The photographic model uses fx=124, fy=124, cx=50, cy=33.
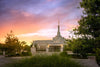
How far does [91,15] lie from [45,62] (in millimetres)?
5715

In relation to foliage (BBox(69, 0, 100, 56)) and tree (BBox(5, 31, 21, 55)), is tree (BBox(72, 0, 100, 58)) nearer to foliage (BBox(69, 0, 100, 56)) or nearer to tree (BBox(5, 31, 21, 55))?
foliage (BBox(69, 0, 100, 56))

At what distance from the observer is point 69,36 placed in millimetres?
12141

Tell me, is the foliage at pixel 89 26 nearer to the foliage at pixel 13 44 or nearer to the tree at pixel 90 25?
the tree at pixel 90 25

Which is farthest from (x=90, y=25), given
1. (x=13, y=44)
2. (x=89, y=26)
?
(x=13, y=44)

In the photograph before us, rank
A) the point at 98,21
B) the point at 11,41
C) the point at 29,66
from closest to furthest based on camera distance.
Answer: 1. the point at 29,66
2. the point at 98,21
3. the point at 11,41

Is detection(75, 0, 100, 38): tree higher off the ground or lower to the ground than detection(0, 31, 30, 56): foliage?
higher

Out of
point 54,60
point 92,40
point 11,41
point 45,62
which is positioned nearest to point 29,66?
point 45,62

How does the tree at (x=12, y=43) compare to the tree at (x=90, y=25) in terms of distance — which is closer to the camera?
the tree at (x=90, y=25)

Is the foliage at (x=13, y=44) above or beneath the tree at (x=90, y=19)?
beneath

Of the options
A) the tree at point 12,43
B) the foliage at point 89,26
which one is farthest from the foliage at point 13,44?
the foliage at point 89,26

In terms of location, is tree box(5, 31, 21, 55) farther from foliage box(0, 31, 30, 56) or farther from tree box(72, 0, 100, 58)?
tree box(72, 0, 100, 58)

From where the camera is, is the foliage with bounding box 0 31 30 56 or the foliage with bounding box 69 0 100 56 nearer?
the foliage with bounding box 69 0 100 56

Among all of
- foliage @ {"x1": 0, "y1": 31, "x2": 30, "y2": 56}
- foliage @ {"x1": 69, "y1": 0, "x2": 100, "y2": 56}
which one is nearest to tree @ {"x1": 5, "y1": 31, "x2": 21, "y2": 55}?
foliage @ {"x1": 0, "y1": 31, "x2": 30, "y2": 56}

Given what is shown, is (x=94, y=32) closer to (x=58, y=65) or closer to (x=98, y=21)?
(x=98, y=21)
